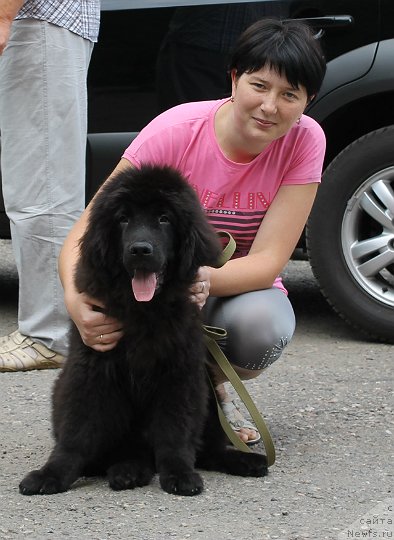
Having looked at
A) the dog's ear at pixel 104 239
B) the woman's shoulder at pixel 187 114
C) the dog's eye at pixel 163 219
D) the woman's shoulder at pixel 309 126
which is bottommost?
the dog's ear at pixel 104 239

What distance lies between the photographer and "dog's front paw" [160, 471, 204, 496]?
367cm

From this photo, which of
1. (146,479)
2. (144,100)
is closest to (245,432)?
(146,479)

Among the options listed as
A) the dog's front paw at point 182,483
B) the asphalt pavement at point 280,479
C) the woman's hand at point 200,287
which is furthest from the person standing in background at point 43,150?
the dog's front paw at point 182,483

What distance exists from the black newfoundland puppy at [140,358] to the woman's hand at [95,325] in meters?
0.03

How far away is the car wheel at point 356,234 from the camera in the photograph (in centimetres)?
571

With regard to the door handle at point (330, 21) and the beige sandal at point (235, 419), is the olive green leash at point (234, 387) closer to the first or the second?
the beige sandal at point (235, 419)

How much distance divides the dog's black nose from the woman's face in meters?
0.78

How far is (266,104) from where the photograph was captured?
402 centimetres

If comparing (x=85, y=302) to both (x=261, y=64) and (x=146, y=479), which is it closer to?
(x=146, y=479)

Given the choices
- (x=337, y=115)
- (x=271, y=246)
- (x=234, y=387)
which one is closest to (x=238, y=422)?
(x=234, y=387)

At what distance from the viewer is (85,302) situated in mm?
3791

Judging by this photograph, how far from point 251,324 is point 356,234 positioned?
1754 mm

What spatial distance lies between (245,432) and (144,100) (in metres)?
1.95

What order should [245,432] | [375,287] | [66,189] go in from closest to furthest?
[245,432], [66,189], [375,287]
